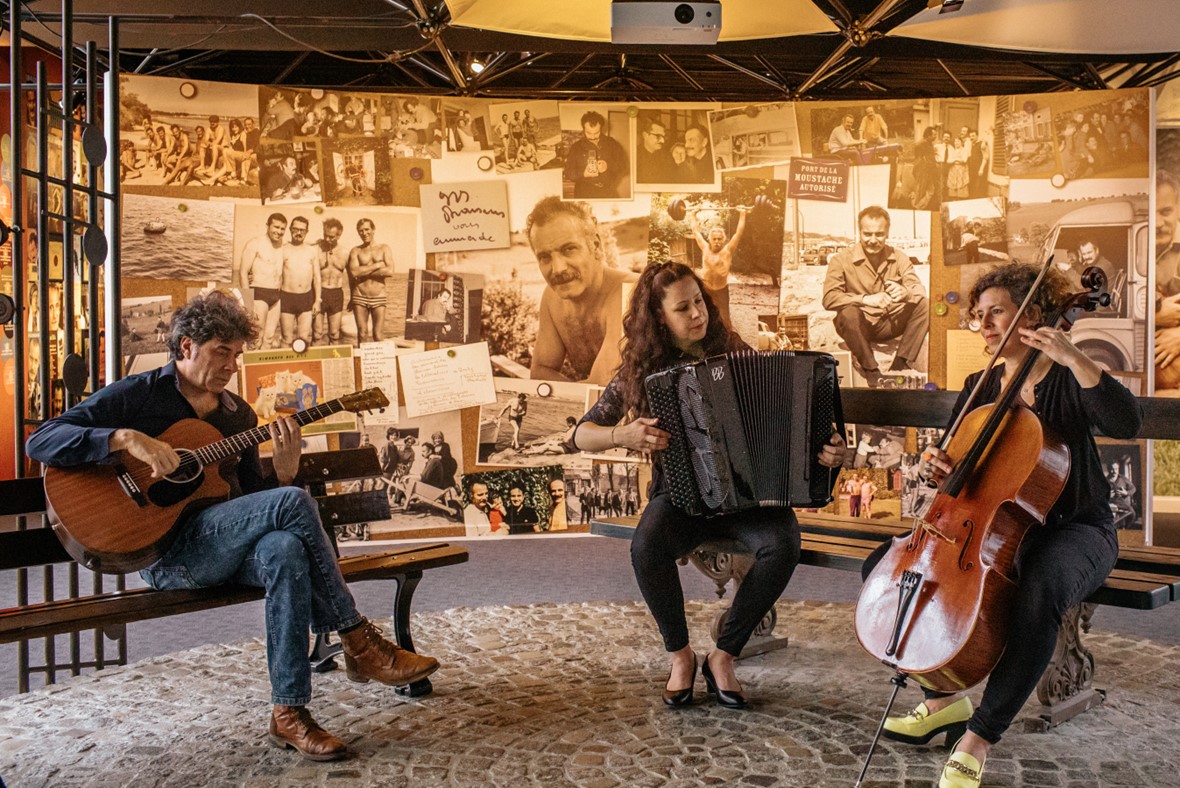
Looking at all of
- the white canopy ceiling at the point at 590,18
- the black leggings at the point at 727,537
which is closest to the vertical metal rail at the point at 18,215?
the white canopy ceiling at the point at 590,18

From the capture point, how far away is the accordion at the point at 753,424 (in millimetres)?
3535

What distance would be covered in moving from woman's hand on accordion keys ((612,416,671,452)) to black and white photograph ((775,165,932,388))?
11.7 ft

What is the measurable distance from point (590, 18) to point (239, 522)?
3.31 metres

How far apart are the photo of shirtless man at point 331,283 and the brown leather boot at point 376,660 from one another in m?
3.52

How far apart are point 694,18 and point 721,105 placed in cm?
202

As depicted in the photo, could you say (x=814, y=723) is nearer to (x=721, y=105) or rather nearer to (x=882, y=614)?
(x=882, y=614)

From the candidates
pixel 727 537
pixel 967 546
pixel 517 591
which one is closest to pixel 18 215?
pixel 727 537

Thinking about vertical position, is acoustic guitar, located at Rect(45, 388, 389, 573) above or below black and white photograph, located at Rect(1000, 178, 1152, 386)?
below

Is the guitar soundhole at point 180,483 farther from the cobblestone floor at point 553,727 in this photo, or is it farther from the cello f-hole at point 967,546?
the cello f-hole at point 967,546

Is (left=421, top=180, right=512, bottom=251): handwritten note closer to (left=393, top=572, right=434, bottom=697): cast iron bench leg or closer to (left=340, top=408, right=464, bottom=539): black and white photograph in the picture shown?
(left=340, top=408, right=464, bottom=539): black and white photograph

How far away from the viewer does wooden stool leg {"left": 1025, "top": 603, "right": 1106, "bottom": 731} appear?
135 inches

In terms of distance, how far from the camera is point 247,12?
509 cm

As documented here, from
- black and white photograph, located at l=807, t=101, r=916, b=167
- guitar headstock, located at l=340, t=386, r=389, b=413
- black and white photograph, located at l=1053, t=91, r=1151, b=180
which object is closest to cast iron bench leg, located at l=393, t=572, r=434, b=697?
guitar headstock, located at l=340, t=386, r=389, b=413

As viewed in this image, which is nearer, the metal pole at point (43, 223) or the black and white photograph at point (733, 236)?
the metal pole at point (43, 223)
